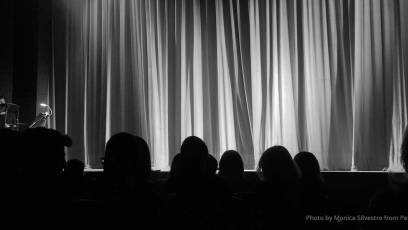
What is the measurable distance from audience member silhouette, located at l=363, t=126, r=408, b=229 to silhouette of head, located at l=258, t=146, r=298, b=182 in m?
0.73

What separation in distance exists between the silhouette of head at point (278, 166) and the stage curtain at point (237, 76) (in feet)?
13.1

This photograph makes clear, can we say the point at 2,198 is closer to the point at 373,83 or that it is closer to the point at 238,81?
the point at 238,81

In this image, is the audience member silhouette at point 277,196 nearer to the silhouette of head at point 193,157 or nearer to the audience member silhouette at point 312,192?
the audience member silhouette at point 312,192

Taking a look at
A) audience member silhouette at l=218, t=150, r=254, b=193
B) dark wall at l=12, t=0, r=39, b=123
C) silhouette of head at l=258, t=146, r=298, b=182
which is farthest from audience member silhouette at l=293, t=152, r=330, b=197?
dark wall at l=12, t=0, r=39, b=123

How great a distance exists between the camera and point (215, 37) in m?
7.05

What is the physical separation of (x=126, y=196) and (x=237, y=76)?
520 cm

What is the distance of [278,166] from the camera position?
92.8 inches

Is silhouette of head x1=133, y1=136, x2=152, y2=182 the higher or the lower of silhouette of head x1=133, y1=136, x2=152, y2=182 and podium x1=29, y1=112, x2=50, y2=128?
the lower

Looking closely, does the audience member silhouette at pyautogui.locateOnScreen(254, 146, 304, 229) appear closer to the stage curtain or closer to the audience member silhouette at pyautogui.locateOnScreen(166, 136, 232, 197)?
the audience member silhouette at pyautogui.locateOnScreen(166, 136, 232, 197)

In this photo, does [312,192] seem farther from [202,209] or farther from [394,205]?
[394,205]

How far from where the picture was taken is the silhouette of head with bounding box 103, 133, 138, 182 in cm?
199

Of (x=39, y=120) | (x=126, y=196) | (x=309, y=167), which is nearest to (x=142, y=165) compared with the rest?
(x=126, y=196)

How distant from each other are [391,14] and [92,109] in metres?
5.52

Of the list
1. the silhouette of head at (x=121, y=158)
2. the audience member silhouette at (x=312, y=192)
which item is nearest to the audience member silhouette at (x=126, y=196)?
the silhouette of head at (x=121, y=158)
